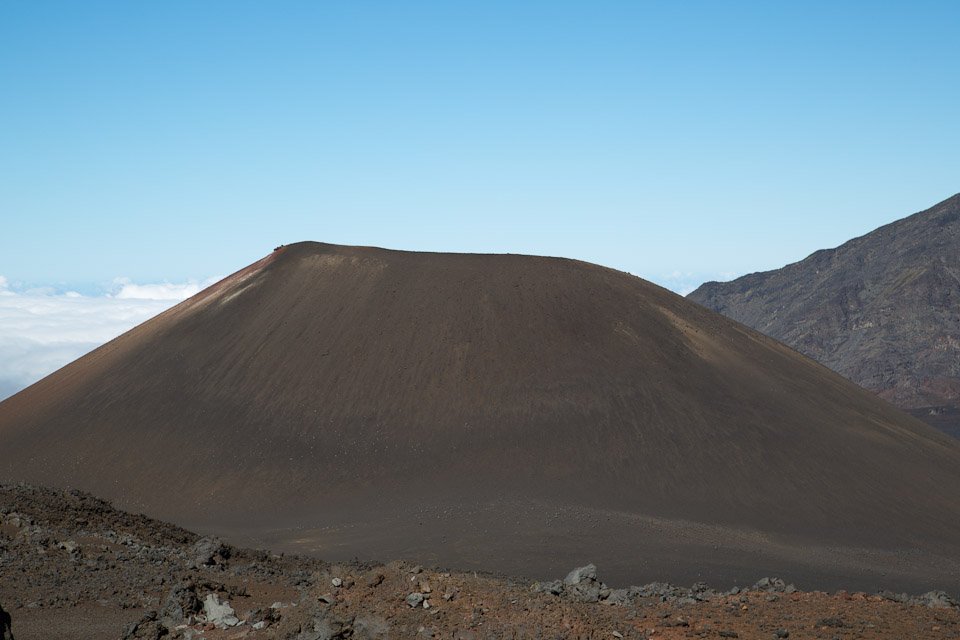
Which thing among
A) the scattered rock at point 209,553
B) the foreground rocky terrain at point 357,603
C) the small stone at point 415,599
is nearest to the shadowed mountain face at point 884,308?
the foreground rocky terrain at point 357,603

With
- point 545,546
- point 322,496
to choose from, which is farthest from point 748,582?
point 322,496

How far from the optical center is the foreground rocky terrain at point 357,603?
46.6 feet

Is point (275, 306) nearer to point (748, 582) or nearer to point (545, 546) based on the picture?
point (545, 546)

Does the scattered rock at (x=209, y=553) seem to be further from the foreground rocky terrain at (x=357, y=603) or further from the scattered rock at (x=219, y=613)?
the scattered rock at (x=219, y=613)

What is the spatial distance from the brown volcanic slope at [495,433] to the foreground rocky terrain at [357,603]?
38.9ft

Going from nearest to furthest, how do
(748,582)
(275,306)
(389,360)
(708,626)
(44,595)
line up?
1. (708,626)
2. (44,595)
3. (748,582)
4. (389,360)
5. (275,306)

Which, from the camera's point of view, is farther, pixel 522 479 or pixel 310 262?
pixel 310 262

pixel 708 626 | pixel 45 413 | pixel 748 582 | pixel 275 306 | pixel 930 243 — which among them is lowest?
pixel 748 582

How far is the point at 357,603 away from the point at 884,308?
436 feet

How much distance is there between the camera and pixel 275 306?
62219 millimetres

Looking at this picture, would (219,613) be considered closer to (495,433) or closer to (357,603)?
(357,603)

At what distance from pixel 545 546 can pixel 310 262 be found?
3615cm

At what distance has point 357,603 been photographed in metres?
14.6

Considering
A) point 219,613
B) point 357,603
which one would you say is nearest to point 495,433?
point 219,613
